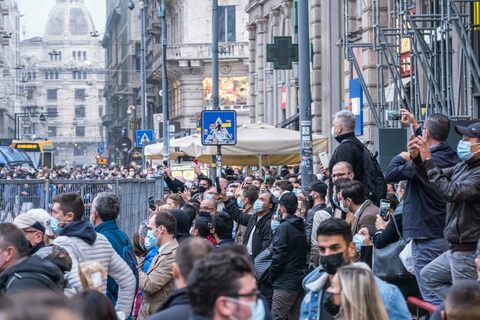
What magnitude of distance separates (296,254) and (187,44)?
5663cm

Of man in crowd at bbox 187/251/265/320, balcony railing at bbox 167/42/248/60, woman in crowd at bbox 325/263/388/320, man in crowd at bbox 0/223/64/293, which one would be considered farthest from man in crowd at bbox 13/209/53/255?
balcony railing at bbox 167/42/248/60

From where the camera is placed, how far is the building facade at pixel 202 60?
66312mm

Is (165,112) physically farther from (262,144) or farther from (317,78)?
(262,144)

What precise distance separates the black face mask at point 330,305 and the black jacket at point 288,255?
5941 mm

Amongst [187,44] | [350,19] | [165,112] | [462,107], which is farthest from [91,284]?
[187,44]

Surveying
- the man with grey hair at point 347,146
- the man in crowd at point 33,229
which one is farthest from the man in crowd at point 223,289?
the man with grey hair at point 347,146

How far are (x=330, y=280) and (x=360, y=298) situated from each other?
753mm

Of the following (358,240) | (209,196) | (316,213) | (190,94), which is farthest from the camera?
(190,94)

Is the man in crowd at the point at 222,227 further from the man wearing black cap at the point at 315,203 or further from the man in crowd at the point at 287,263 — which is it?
the man wearing black cap at the point at 315,203

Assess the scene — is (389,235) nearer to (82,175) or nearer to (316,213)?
(316,213)

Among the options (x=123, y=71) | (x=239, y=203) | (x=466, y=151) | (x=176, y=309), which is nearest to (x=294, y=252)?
(x=466, y=151)

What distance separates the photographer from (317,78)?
35312 mm

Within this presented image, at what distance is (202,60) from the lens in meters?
69.6

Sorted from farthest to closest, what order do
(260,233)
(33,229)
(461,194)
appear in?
(260,233), (33,229), (461,194)
